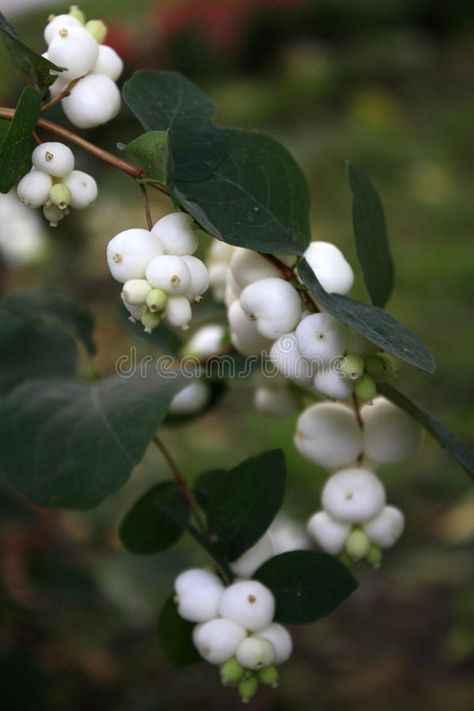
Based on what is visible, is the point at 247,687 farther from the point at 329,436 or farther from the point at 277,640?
the point at 329,436

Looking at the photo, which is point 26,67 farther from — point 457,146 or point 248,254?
point 457,146

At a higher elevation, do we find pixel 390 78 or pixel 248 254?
pixel 248 254

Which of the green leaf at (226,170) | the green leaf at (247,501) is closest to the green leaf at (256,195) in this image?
the green leaf at (226,170)

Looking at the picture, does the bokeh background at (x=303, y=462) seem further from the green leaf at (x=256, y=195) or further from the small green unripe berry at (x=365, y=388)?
the small green unripe berry at (x=365, y=388)

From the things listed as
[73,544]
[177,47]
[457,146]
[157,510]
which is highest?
[157,510]

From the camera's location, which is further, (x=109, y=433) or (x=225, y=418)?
(x=225, y=418)

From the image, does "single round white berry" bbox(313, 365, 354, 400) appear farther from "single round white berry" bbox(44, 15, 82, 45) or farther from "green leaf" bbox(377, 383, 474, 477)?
"single round white berry" bbox(44, 15, 82, 45)

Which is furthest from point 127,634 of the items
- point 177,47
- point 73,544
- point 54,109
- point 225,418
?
point 177,47
